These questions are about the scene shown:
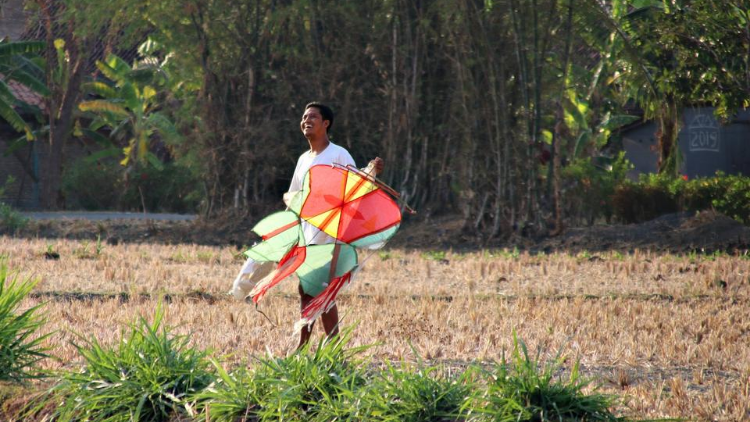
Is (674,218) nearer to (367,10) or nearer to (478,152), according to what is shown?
(478,152)

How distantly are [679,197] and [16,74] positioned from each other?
14.9 m

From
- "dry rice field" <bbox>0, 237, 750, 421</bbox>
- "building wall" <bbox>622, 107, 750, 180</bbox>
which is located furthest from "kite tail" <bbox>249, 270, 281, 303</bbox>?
"building wall" <bbox>622, 107, 750, 180</bbox>

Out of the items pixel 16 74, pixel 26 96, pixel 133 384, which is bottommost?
pixel 133 384

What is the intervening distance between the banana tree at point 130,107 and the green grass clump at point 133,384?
19.6 metres

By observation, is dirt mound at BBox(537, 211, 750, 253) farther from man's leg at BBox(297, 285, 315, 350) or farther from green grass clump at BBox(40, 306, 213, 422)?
green grass clump at BBox(40, 306, 213, 422)

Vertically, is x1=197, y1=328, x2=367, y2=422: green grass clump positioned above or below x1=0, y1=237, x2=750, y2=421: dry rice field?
above

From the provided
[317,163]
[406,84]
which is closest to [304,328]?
[317,163]

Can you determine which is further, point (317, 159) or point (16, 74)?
point (16, 74)

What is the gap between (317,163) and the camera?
620 cm

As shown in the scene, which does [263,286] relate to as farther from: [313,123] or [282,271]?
[313,123]

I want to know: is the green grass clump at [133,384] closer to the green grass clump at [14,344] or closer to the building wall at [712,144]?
the green grass clump at [14,344]

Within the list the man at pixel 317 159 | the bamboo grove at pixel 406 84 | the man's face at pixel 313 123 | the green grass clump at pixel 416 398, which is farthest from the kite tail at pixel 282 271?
the bamboo grove at pixel 406 84

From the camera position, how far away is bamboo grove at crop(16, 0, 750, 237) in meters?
14.2

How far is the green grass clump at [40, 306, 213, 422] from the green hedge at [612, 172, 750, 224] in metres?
13.0
